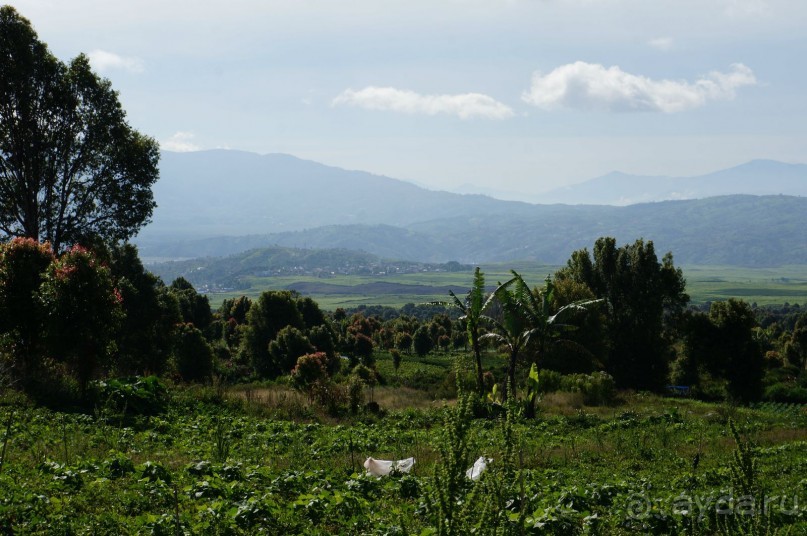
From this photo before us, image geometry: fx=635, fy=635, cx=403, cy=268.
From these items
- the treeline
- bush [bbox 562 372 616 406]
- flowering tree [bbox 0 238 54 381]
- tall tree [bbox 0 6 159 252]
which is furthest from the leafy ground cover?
tall tree [bbox 0 6 159 252]

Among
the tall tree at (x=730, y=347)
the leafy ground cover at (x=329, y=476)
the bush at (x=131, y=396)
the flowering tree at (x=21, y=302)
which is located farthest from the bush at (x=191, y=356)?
the tall tree at (x=730, y=347)

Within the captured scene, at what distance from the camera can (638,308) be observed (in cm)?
5081

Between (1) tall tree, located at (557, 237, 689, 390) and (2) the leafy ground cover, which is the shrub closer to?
(2) the leafy ground cover

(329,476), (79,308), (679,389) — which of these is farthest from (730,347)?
(79,308)

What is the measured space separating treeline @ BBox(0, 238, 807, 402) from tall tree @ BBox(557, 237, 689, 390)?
9 centimetres

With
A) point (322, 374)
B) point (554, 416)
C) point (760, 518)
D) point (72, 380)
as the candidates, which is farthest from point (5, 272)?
point (760, 518)

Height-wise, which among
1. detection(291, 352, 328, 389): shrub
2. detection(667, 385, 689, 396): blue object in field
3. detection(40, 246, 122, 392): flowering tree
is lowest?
detection(667, 385, 689, 396): blue object in field

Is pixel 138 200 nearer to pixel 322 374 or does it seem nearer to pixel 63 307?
pixel 322 374

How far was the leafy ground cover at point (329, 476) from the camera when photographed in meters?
8.34

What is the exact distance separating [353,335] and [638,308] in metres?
31.0

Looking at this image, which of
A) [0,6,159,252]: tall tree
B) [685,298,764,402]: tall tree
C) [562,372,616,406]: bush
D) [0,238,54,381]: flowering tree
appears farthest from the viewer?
[685,298,764,402]: tall tree

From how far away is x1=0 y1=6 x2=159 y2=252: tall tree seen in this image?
27.4 meters

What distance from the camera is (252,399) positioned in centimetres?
2438

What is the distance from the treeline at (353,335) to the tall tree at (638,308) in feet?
0.28
